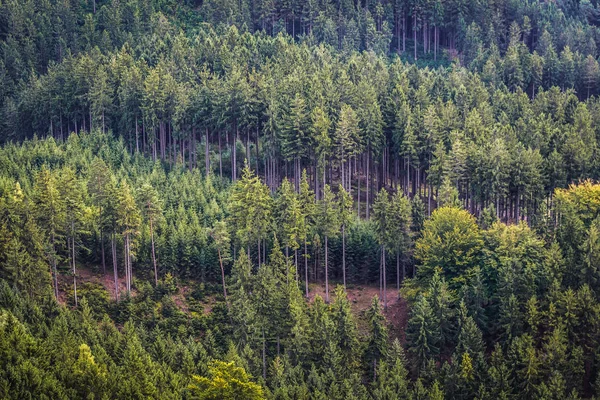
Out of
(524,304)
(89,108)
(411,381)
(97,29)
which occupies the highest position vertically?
(97,29)

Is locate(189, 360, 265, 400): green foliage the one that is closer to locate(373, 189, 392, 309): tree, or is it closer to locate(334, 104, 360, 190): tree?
locate(373, 189, 392, 309): tree

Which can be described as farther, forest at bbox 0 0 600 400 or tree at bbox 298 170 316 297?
tree at bbox 298 170 316 297

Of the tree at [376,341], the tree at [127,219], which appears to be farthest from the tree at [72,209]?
the tree at [376,341]

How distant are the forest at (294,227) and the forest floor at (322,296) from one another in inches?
10.0

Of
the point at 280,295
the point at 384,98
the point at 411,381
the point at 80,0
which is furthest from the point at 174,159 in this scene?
the point at 80,0

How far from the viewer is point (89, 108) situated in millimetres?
133250

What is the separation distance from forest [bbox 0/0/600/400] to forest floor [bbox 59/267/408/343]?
25cm

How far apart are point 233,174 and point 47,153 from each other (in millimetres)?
24341

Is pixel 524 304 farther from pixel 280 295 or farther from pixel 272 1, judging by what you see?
pixel 272 1

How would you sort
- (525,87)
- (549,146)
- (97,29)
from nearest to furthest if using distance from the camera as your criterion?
(549,146) → (525,87) → (97,29)

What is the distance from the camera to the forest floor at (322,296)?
92.2 metres

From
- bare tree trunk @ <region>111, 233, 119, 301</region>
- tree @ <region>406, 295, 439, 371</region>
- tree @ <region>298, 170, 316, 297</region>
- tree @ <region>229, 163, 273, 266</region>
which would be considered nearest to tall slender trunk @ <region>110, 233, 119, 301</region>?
bare tree trunk @ <region>111, 233, 119, 301</region>

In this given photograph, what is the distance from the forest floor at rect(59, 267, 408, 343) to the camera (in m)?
92.2

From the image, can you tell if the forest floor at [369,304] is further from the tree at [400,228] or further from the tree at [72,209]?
the tree at [72,209]
